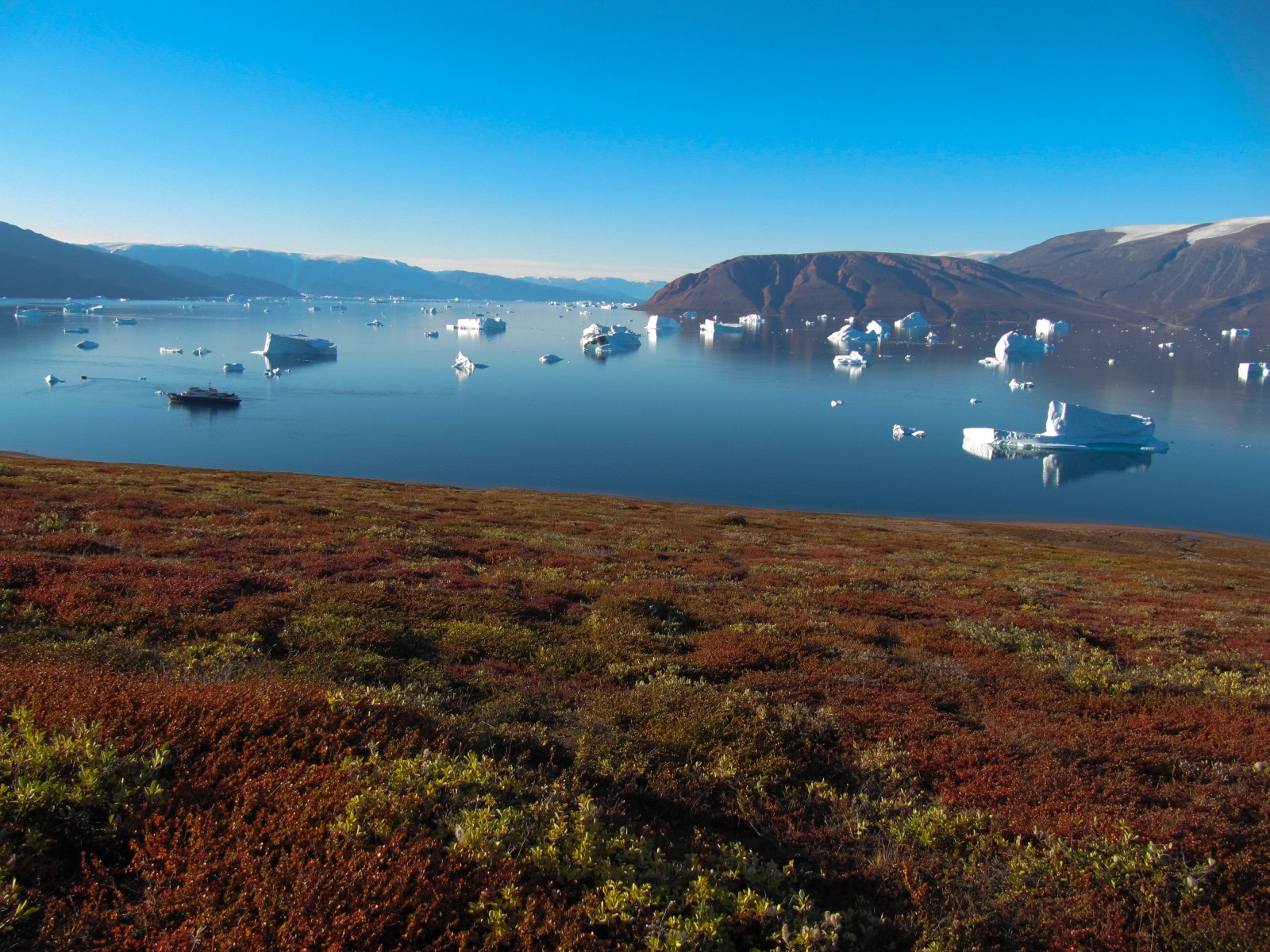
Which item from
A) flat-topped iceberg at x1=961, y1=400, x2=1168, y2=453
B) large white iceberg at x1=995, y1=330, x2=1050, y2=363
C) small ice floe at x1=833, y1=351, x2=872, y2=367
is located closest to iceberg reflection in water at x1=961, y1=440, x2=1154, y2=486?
flat-topped iceberg at x1=961, y1=400, x2=1168, y2=453

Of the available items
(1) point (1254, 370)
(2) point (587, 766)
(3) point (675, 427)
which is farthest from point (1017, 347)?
(2) point (587, 766)

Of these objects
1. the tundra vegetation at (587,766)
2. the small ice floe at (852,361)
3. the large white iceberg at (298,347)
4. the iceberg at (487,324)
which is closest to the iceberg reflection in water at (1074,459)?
the tundra vegetation at (587,766)

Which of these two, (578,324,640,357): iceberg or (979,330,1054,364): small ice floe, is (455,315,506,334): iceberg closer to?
(578,324,640,357): iceberg

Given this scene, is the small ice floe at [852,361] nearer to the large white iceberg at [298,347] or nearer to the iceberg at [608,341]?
the iceberg at [608,341]

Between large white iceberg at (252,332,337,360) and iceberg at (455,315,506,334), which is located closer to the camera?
large white iceberg at (252,332,337,360)

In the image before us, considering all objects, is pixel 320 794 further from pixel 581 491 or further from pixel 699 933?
pixel 581 491
